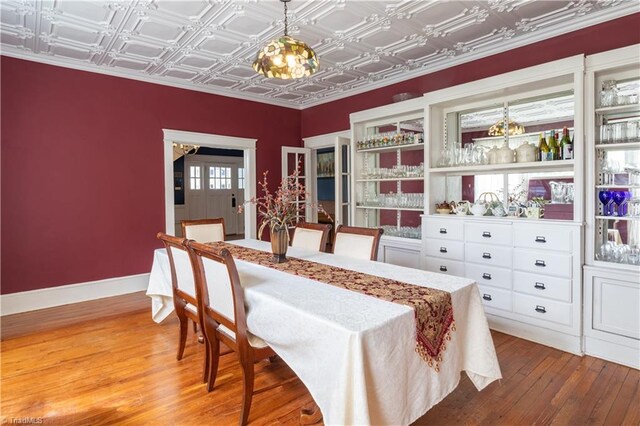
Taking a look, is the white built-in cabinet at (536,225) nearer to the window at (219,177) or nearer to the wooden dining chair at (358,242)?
the wooden dining chair at (358,242)

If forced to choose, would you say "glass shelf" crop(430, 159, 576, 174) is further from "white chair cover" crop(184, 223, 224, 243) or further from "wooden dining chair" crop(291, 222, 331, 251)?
"white chair cover" crop(184, 223, 224, 243)

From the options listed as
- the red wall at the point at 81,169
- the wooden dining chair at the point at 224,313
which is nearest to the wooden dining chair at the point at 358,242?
the wooden dining chair at the point at 224,313

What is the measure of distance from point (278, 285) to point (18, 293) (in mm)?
3602

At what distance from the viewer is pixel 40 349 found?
3014 mm

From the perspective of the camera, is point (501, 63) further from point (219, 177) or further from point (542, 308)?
point (219, 177)

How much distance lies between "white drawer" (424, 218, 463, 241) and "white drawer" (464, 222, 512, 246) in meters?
0.08

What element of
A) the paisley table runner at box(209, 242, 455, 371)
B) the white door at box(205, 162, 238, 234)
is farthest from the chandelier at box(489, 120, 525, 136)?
the white door at box(205, 162, 238, 234)

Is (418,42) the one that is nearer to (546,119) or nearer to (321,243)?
(546,119)

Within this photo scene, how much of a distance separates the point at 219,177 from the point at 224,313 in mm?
8444

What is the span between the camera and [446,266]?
365cm

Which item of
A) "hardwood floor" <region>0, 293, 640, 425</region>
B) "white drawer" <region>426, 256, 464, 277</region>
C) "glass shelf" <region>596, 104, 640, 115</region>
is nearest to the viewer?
"hardwood floor" <region>0, 293, 640, 425</region>

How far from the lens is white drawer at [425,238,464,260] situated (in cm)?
355

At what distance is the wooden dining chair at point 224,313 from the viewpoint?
1912mm

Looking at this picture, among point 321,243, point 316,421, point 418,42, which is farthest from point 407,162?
point 316,421
